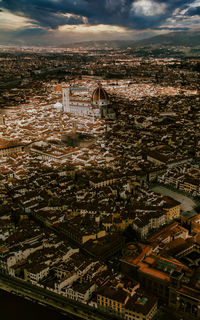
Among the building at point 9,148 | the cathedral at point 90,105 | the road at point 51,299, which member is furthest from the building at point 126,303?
the cathedral at point 90,105

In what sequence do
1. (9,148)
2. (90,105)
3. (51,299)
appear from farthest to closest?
1. (90,105)
2. (9,148)
3. (51,299)

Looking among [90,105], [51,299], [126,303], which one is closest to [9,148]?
[51,299]

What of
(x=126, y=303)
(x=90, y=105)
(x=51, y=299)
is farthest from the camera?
(x=90, y=105)

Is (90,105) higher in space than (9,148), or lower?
higher

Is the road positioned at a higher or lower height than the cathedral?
lower

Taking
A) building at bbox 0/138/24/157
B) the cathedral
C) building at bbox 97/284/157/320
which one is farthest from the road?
the cathedral

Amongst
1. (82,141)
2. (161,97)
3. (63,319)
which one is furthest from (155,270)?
(161,97)

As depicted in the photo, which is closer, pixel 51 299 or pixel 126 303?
pixel 126 303

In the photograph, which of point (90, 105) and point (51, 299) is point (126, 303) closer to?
point (51, 299)

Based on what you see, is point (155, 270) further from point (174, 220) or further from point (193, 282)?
point (174, 220)

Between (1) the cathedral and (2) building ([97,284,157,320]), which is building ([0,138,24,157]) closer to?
(1) the cathedral

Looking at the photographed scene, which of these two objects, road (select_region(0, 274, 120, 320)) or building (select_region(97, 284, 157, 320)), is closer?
building (select_region(97, 284, 157, 320))
